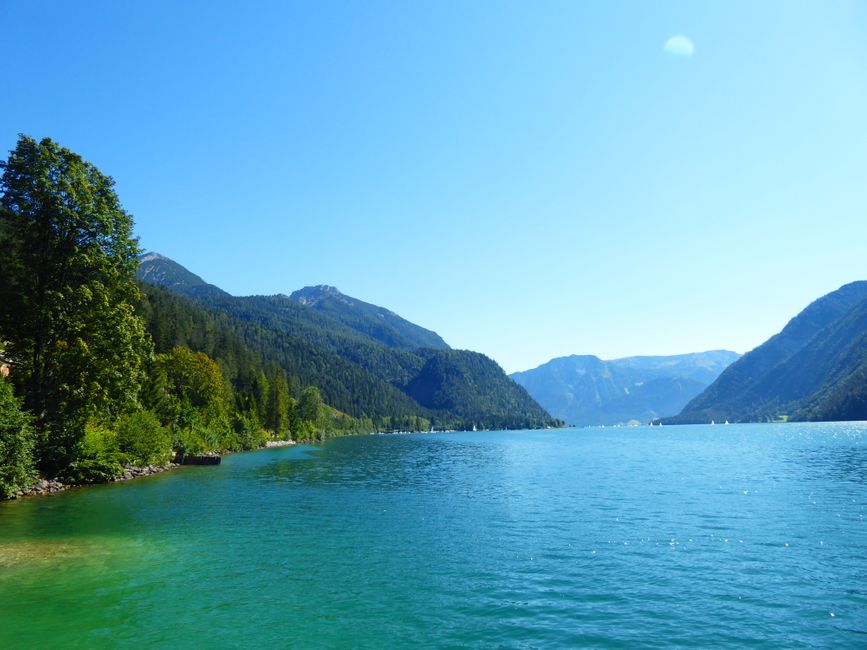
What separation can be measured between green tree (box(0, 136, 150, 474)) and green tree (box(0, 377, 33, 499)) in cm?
616

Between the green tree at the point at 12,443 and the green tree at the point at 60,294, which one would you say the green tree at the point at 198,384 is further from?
the green tree at the point at 12,443

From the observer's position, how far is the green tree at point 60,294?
1933 inches

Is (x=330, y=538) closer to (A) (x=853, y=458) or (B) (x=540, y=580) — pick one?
(B) (x=540, y=580)

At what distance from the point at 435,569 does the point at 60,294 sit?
40.6 m

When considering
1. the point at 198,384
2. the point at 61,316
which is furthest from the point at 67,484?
the point at 198,384

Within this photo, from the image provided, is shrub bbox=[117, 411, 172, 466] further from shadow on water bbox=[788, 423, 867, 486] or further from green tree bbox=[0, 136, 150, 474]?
shadow on water bbox=[788, 423, 867, 486]

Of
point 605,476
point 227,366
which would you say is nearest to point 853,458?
point 605,476

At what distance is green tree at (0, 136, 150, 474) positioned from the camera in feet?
161

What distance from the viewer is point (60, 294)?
47344 millimetres

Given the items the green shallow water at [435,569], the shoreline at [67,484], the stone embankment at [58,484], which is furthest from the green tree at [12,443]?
the stone embankment at [58,484]

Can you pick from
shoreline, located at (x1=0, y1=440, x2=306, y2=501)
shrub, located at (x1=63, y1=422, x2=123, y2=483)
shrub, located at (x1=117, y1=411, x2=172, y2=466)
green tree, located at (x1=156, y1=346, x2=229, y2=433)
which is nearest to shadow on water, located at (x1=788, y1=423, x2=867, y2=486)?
shrub, located at (x1=63, y1=422, x2=123, y2=483)

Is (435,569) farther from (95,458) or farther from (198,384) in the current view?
(198,384)

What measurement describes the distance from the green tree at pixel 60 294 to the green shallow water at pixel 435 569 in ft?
32.4

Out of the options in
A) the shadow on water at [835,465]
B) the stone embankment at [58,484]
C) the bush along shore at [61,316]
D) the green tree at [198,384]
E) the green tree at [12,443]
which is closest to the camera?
the green tree at [12,443]
